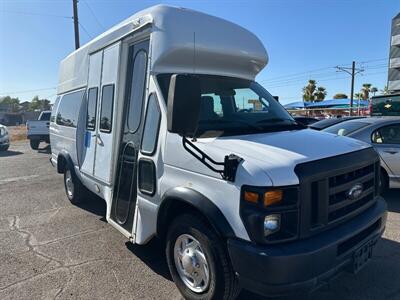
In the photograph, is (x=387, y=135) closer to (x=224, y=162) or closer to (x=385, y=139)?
(x=385, y=139)

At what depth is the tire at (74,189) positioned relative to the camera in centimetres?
640

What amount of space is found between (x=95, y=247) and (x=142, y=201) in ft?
4.47

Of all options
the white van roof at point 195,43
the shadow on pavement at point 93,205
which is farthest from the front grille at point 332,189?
the shadow on pavement at point 93,205

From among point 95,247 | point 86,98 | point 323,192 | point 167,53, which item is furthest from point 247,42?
point 95,247

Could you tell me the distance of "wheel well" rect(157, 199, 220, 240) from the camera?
324 cm

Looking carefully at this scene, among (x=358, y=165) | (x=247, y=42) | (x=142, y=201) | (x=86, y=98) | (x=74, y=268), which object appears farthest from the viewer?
(x=86, y=98)

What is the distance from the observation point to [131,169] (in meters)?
4.17

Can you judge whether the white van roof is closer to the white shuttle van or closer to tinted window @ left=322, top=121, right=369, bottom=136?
the white shuttle van

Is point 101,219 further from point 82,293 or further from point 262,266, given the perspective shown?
point 262,266

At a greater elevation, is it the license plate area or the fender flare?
the fender flare

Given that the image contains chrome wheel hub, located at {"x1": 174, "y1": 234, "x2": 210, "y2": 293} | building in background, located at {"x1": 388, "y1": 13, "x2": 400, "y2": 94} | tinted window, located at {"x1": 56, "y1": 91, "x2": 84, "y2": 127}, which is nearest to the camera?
chrome wheel hub, located at {"x1": 174, "y1": 234, "x2": 210, "y2": 293}

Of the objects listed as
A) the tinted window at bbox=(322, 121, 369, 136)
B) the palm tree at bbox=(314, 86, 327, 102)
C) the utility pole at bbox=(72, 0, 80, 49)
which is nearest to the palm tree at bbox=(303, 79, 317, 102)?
the palm tree at bbox=(314, 86, 327, 102)

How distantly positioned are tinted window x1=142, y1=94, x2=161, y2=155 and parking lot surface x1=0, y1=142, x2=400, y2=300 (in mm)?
1421

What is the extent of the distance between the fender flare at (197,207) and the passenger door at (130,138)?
73 cm
